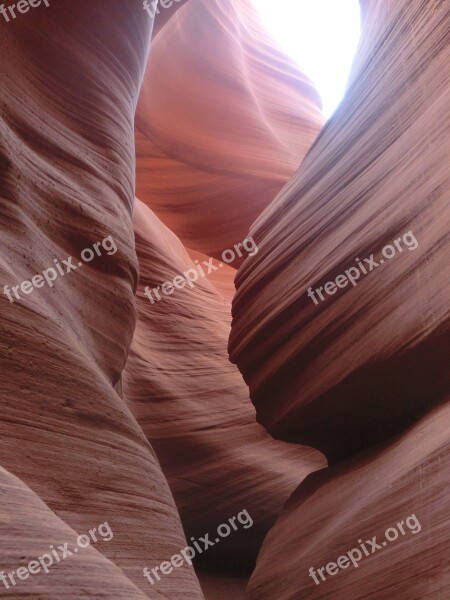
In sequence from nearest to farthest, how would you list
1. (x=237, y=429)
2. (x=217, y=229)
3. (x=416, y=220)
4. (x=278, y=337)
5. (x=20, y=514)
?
(x=20, y=514)
(x=416, y=220)
(x=278, y=337)
(x=237, y=429)
(x=217, y=229)

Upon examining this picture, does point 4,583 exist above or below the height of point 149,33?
below

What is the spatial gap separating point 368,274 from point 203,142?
20.8ft

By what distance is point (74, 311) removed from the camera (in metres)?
2.87

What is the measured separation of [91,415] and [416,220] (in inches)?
64.9

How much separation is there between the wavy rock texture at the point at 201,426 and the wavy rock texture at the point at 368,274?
1.33 meters

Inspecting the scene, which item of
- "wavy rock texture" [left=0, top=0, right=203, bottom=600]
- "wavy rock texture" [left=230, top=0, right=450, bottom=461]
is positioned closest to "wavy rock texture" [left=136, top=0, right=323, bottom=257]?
"wavy rock texture" [left=230, top=0, right=450, bottom=461]

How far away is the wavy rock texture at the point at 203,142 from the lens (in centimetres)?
899

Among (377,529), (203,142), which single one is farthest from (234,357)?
(203,142)

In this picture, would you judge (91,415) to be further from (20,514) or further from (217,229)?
(217,229)

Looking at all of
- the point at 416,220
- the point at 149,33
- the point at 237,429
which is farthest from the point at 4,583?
the point at 237,429

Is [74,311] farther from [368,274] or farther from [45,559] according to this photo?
[45,559]

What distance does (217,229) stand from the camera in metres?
9.14

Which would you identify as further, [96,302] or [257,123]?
[257,123]

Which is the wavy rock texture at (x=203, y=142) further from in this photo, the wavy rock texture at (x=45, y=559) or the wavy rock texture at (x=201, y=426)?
the wavy rock texture at (x=45, y=559)
